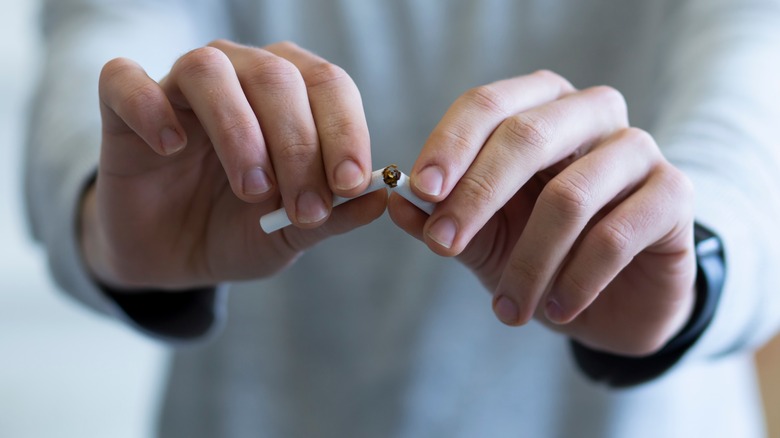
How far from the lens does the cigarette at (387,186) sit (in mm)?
241

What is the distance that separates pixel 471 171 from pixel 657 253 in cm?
9

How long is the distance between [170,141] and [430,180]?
0.09 m

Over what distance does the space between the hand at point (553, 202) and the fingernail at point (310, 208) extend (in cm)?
3

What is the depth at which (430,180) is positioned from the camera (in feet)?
0.79

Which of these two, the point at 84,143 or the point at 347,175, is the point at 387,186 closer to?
the point at 347,175

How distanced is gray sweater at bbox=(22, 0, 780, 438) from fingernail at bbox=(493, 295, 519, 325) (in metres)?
0.16

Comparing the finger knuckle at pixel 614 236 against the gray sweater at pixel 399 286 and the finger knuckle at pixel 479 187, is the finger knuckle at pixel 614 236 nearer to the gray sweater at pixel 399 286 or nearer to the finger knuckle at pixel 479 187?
the finger knuckle at pixel 479 187

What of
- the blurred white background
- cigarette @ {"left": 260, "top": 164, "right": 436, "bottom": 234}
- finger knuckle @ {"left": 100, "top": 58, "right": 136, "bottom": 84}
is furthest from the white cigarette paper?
the blurred white background

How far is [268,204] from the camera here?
28 cm

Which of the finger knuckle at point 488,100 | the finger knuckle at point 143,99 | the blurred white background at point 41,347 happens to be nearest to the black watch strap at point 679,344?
the finger knuckle at point 488,100

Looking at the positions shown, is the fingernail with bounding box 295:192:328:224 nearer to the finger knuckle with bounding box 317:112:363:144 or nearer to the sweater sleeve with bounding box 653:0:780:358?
the finger knuckle with bounding box 317:112:363:144

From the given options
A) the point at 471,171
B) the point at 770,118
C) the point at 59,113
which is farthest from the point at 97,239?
the point at 770,118

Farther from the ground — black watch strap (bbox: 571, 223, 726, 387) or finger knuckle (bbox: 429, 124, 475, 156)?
finger knuckle (bbox: 429, 124, 475, 156)

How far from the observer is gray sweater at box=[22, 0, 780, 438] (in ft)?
1.32
